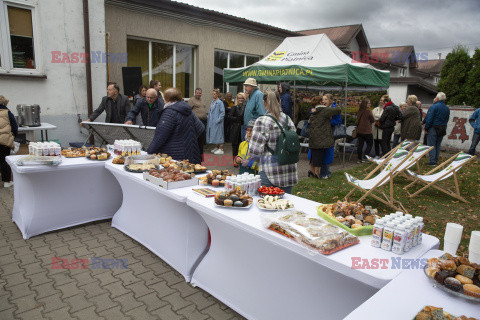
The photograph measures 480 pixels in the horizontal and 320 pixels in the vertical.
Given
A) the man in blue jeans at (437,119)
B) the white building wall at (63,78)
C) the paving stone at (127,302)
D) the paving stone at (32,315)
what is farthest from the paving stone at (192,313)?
the man in blue jeans at (437,119)

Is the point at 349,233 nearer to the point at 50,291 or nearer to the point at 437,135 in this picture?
the point at 50,291

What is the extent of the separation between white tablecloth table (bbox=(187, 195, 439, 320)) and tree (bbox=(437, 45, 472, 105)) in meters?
23.3

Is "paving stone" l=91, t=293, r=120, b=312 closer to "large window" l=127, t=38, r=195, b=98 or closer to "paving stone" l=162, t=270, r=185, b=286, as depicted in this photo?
"paving stone" l=162, t=270, r=185, b=286

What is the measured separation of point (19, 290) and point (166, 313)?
139cm

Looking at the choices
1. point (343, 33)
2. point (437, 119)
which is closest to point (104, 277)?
point (437, 119)

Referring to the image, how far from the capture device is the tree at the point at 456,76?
70.2 ft

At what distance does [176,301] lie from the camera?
2.95 m

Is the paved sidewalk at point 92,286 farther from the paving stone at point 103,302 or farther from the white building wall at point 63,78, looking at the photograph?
the white building wall at point 63,78

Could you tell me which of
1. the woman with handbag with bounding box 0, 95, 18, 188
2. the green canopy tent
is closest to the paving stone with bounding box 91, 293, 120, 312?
the woman with handbag with bounding box 0, 95, 18, 188

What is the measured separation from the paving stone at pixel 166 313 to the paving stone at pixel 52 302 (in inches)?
30.6

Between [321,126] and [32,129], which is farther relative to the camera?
[321,126]

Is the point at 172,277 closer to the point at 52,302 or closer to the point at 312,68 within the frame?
the point at 52,302

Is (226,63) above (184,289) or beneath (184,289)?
above

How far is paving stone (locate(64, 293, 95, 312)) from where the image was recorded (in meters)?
2.81
